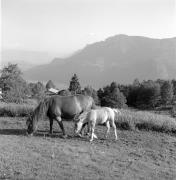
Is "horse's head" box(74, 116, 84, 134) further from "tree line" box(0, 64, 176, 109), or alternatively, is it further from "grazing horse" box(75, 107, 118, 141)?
"tree line" box(0, 64, 176, 109)

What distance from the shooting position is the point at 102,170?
7.67m

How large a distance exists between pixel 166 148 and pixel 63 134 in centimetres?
372

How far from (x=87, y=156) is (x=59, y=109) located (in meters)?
2.87

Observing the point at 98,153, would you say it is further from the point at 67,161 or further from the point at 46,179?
the point at 46,179

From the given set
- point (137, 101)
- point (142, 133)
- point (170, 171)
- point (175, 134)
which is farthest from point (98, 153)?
point (137, 101)

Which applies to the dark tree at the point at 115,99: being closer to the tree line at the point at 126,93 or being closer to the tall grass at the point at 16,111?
the tree line at the point at 126,93

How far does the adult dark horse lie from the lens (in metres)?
11.0

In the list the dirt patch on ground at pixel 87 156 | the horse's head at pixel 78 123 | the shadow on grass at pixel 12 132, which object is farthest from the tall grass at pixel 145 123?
the shadow on grass at pixel 12 132

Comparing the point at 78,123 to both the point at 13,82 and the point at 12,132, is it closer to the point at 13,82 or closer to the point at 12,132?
the point at 12,132

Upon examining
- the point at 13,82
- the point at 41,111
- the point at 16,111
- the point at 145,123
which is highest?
the point at 13,82

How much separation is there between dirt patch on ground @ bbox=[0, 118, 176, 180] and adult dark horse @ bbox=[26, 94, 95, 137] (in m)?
0.56

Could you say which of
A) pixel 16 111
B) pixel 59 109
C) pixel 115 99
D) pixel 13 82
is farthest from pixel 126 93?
pixel 59 109

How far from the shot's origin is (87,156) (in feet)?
28.8

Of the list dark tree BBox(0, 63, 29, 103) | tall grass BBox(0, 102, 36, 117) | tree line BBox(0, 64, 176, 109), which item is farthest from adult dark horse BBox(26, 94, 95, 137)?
tree line BBox(0, 64, 176, 109)
